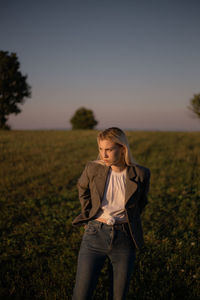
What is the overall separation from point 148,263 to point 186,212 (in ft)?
11.0

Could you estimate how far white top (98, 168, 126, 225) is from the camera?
9.34ft

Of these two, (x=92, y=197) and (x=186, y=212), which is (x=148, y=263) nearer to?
(x=92, y=197)

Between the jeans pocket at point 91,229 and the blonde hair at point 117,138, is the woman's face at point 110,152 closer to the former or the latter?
the blonde hair at point 117,138

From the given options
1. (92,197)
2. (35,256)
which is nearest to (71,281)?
(35,256)

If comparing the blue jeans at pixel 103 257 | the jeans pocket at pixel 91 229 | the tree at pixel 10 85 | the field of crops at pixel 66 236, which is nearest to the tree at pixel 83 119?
the tree at pixel 10 85

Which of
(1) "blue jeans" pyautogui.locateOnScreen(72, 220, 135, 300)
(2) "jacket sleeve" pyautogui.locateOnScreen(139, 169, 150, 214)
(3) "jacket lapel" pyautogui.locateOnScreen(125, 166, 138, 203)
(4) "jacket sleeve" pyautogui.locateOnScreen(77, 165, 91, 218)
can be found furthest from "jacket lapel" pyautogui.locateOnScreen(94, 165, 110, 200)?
(2) "jacket sleeve" pyautogui.locateOnScreen(139, 169, 150, 214)

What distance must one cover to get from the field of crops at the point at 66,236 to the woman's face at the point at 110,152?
244 centimetres

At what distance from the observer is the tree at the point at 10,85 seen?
4234 cm

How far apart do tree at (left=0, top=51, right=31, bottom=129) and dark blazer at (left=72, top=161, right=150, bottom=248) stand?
42.6 m

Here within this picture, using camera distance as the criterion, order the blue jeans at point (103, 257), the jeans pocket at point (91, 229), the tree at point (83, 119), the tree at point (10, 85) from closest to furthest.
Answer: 1. the blue jeans at point (103, 257)
2. the jeans pocket at point (91, 229)
3. the tree at point (10, 85)
4. the tree at point (83, 119)

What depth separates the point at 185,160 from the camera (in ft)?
47.6

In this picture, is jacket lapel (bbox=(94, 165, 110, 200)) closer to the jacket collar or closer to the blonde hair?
the jacket collar

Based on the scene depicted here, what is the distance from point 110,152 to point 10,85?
150 ft

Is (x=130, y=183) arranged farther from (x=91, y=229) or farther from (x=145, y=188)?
(x=91, y=229)
